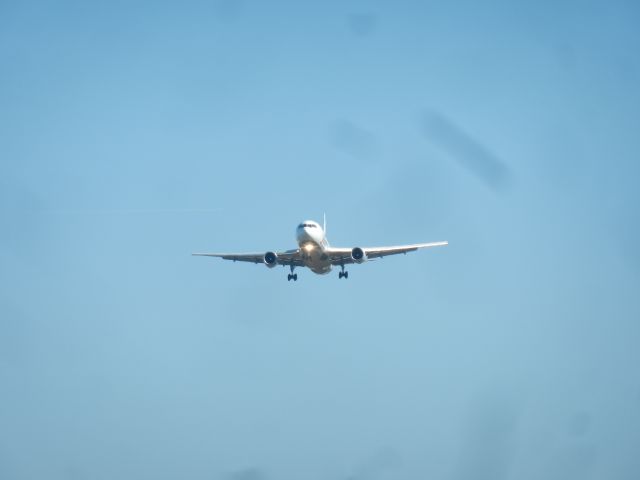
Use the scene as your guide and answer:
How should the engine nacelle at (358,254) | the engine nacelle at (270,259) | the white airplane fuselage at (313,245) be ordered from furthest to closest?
the engine nacelle at (358,254) → the engine nacelle at (270,259) → the white airplane fuselage at (313,245)

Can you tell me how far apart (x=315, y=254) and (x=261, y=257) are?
790 centimetres

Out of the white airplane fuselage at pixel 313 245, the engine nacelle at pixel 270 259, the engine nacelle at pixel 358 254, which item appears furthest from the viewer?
the engine nacelle at pixel 358 254

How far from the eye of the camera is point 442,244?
92938mm

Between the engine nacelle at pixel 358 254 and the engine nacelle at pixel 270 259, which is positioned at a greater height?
the engine nacelle at pixel 358 254

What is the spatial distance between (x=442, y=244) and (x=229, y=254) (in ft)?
65.2

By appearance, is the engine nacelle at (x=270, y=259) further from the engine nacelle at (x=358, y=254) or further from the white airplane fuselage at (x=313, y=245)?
the engine nacelle at (x=358, y=254)

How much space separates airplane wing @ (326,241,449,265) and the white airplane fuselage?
2.30 feet

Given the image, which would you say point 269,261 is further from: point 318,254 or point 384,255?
point 384,255

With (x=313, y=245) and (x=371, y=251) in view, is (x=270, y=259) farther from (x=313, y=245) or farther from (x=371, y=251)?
(x=371, y=251)

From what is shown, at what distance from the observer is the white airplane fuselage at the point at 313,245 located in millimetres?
82688

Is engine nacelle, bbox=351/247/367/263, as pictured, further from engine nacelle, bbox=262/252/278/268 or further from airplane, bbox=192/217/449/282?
engine nacelle, bbox=262/252/278/268

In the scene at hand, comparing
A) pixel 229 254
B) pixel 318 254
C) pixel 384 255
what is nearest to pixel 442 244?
pixel 384 255

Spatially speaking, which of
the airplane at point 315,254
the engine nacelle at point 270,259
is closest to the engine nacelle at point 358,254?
the airplane at point 315,254

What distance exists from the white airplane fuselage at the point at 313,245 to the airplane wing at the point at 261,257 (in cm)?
87
